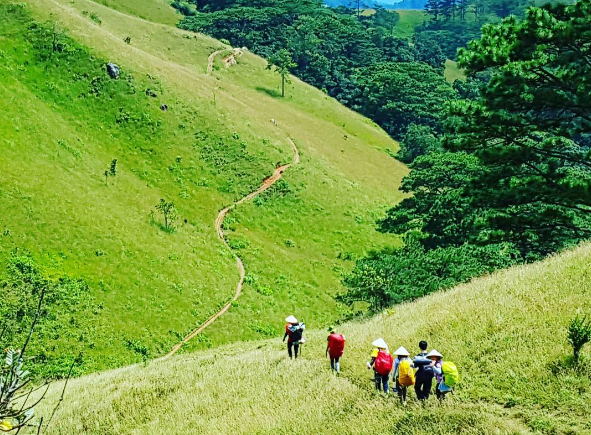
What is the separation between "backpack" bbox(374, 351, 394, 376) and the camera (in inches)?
474

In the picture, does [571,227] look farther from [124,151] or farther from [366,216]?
[124,151]

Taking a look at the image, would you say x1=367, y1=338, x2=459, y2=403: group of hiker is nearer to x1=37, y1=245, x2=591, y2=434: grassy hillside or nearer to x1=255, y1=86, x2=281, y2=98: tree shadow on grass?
x1=37, y1=245, x2=591, y2=434: grassy hillside

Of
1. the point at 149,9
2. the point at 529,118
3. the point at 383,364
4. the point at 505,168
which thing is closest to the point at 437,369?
the point at 383,364

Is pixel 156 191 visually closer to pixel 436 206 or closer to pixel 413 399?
pixel 436 206

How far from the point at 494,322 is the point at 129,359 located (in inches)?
839

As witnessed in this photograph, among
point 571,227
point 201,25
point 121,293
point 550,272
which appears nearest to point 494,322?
point 550,272

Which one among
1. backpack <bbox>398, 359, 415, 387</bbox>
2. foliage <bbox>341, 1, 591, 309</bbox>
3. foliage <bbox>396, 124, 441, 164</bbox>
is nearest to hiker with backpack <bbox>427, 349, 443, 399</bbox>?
backpack <bbox>398, 359, 415, 387</bbox>

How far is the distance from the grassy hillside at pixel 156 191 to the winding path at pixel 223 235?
554 mm

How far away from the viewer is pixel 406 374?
11320 millimetres

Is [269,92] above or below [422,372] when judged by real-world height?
below

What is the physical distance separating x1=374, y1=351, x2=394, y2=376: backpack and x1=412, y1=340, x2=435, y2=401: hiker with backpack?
883mm

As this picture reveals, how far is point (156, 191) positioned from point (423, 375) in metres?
37.3

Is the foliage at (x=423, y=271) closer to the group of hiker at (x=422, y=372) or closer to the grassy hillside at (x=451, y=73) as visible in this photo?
the group of hiker at (x=422, y=372)

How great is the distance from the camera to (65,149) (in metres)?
42.3
